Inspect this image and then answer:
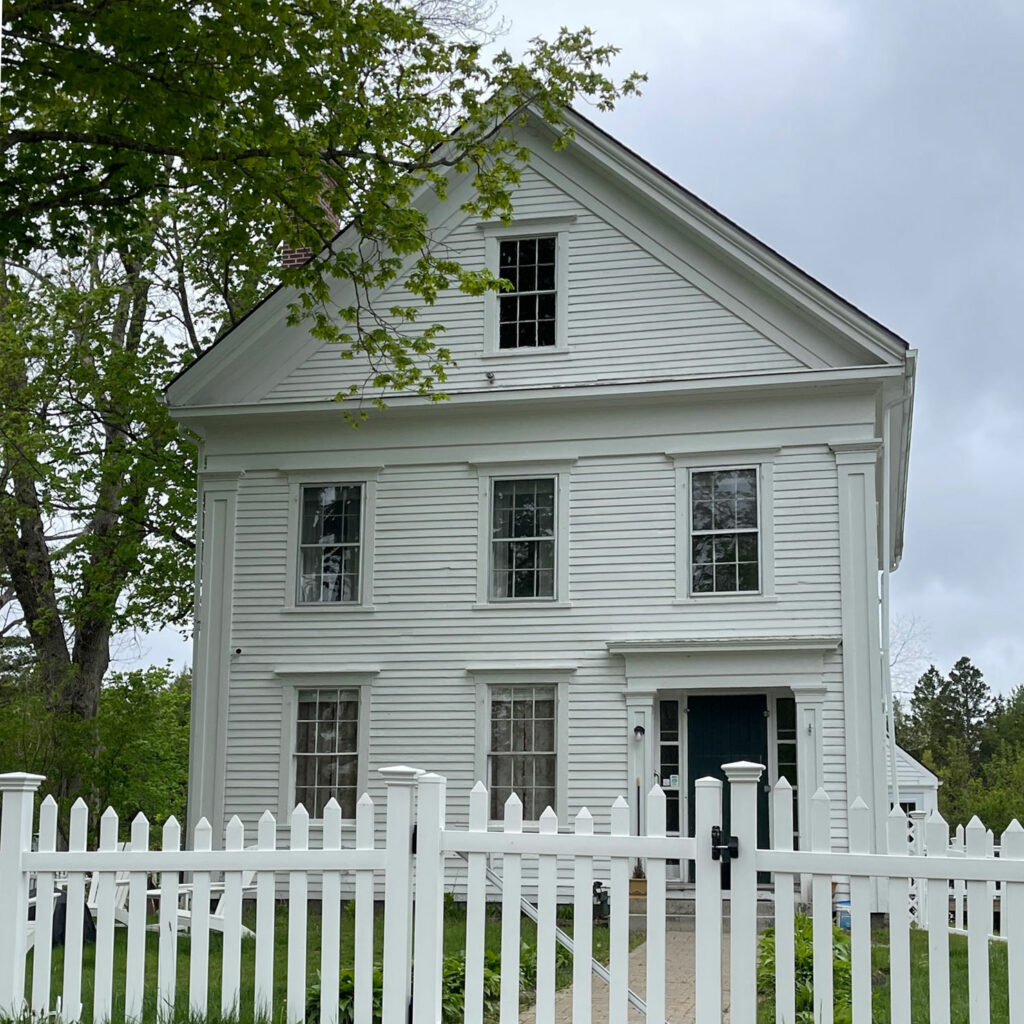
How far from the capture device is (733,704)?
656 inches

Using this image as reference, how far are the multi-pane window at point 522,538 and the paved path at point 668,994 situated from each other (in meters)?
5.82

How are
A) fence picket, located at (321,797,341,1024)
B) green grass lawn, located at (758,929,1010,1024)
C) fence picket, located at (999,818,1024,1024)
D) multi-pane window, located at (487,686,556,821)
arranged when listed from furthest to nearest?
multi-pane window, located at (487,686,556,821) < green grass lawn, located at (758,929,1010,1024) < fence picket, located at (321,797,341,1024) < fence picket, located at (999,818,1024,1024)

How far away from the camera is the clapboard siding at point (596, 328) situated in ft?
55.3

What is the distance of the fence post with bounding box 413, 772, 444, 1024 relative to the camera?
19.3ft

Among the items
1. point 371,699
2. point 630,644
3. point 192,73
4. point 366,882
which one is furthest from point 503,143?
point 366,882

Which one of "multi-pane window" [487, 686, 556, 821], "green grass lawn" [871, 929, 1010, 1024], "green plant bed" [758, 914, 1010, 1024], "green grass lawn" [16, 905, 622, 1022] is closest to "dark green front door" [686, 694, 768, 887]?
"multi-pane window" [487, 686, 556, 821]

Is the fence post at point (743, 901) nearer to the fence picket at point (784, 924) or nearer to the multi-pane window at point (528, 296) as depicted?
the fence picket at point (784, 924)

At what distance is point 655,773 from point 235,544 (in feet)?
20.7

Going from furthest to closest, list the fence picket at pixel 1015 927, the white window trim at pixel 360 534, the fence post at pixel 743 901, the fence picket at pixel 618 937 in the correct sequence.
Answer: the white window trim at pixel 360 534, the fence picket at pixel 618 937, the fence post at pixel 743 901, the fence picket at pixel 1015 927

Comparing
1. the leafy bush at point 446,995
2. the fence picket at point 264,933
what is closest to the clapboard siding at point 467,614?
the leafy bush at point 446,995

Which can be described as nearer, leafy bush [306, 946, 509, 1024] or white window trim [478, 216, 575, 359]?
leafy bush [306, 946, 509, 1024]

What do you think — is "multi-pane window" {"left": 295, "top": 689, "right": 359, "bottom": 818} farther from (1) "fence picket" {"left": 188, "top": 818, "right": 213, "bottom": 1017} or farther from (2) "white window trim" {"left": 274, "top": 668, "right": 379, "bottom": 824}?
(1) "fence picket" {"left": 188, "top": 818, "right": 213, "bottom": 1017}

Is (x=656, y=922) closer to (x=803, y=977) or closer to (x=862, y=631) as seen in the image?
(x=803, y=977)

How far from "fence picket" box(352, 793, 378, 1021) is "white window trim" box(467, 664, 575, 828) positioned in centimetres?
1051
